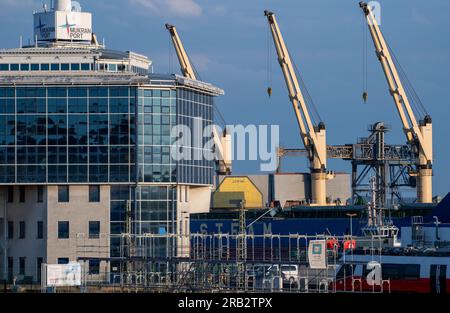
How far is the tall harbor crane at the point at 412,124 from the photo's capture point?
479ft

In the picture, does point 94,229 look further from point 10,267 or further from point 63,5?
point 63,5

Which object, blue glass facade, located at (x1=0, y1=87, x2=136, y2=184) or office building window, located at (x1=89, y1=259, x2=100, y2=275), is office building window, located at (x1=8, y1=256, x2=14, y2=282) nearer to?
blue glass facade, located at (x1=0, y1=87, x2=136, y2=184)

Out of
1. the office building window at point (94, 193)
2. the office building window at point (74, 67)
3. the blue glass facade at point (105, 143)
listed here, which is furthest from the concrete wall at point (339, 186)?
the office building window at point (94, 193)

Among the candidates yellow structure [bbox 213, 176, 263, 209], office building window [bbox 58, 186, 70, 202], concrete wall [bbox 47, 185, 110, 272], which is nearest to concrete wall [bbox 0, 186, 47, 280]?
concrete wall [bbox 47, 185, 110, 272]

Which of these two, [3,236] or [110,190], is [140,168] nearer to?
[110,190]

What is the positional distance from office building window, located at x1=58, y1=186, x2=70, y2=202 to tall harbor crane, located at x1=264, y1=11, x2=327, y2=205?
5082cm

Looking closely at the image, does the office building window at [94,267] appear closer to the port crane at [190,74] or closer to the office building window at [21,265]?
the office building window at [21,265]

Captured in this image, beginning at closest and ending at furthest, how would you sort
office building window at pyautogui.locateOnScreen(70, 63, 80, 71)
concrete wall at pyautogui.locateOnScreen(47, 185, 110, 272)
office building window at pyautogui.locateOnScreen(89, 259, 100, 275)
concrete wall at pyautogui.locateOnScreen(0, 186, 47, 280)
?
1. office building window at pyautogui.locateOnScreen(89, 259, 100, 275)
2. concrete wall at pyautogui.locateOnScreen(47, 185, 110, 272)
3. concrete wall at pyautogui.locateOnScreen(0, 186, 47, 280)
4. office building window at pyautogui.locateOnScreen(70, 63, 80, 71)

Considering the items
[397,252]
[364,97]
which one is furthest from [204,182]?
[364,97]

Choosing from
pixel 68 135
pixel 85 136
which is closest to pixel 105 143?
pixel 85 136

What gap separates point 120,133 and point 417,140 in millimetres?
55098

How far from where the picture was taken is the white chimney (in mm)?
111713
